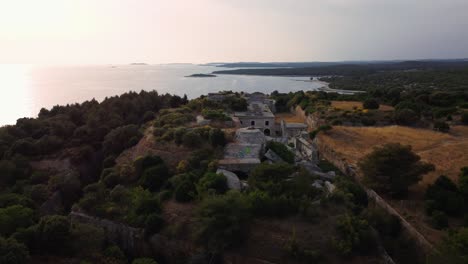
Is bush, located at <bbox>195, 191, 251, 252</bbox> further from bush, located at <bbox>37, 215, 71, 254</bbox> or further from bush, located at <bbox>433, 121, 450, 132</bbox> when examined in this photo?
bush, located at <bbox>433, 121, 450, 132</bbox>

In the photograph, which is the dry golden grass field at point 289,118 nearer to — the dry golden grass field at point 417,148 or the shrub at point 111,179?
the dry golden grass field at point 417,148

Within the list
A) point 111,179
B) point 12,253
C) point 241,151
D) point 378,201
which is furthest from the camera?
point 241,151

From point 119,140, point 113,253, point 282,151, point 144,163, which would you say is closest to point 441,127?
point 282,151

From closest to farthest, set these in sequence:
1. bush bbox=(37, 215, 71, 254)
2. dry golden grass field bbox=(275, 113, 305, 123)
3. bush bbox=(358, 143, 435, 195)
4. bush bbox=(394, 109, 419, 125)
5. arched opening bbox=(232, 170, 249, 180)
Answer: bush bbox=(37, 215, 71, 254)
bush bbox=(358, 143, 435, 195)
arched opening bbox=(232, 170, 249, 180)
bush bbox=(394, 109, 419, 125)
dry golden grass field bbox=(275, 113, 305, 123)

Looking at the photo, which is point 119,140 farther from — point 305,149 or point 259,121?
point 305,149

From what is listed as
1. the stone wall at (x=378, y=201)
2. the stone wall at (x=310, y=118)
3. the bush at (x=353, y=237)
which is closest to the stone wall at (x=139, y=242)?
the bush at (x=353, y=237)

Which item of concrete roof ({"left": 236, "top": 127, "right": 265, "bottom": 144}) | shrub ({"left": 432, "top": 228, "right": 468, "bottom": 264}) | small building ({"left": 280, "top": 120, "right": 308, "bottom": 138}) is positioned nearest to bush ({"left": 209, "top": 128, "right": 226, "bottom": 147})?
concrete roof ({"left": 236, "top": 127, "right": 265, "bottom": 144})
